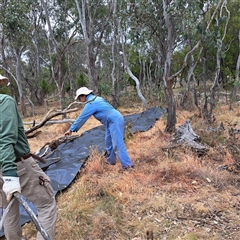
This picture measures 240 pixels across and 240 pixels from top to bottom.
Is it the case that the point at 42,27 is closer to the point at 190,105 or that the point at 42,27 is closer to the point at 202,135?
the point at 190,105

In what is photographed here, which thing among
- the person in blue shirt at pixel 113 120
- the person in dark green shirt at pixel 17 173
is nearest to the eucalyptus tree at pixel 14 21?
the person in blue shirt at pixel 113 120

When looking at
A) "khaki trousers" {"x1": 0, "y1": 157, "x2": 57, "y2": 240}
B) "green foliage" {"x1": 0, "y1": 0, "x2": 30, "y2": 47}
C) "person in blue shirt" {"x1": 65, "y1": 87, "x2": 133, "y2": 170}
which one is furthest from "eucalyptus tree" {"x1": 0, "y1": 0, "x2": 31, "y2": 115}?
A: "khaki trousers" {"x1": 0, "y1": 157, "x2": 57, "y2": 240}

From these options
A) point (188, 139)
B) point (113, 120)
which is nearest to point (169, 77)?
A: point (188, 139)

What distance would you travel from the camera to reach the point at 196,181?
3361 millimetres

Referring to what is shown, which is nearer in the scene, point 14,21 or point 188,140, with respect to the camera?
point 188,140

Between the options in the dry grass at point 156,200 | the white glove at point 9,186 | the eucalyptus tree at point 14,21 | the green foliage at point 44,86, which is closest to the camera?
the white glove at point 9,186

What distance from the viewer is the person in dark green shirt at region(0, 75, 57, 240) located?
1612 mm

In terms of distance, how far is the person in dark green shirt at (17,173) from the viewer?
1612mm

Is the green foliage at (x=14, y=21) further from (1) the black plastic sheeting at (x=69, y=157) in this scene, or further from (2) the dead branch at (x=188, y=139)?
(2) the dead branch at (x=188, y=139)

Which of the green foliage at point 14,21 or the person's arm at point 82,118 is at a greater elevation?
the green foliage at point 14,21

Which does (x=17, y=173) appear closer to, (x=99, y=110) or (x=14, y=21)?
(x=99, y=110)

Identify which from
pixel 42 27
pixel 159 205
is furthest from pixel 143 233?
pixel 42 27

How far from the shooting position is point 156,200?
301cm

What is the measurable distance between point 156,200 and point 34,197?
150 cm
